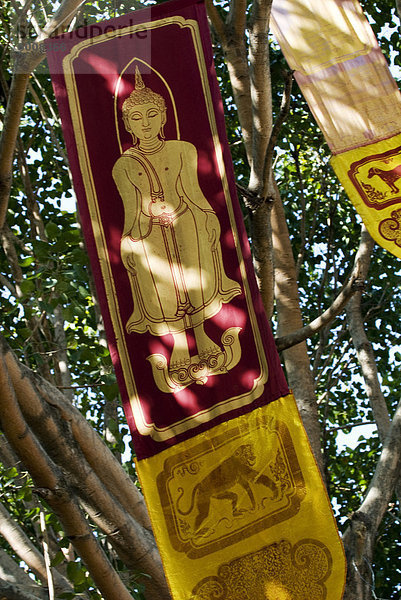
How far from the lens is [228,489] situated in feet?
7.97

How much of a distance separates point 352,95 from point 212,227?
1.53 m

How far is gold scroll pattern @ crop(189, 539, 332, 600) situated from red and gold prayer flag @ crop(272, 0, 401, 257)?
151 centimetres

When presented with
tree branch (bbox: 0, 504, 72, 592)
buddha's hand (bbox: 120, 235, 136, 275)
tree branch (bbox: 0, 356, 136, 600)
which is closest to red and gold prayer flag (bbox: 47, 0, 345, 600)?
buddha's hand (bbox: 120, 235, 136, 275)

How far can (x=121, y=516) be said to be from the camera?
226 cm

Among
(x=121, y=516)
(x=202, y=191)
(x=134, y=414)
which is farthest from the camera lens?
(x=202, y=191)

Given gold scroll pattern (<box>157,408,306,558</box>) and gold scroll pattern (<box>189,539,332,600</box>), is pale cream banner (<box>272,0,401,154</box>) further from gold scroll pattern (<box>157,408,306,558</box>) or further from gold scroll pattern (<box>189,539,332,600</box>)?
gold scroll pattern (<box>189,539,332,600</box>)

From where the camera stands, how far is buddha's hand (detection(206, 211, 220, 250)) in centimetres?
259

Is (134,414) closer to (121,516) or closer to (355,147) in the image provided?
(121,516)

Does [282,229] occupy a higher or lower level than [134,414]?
higher

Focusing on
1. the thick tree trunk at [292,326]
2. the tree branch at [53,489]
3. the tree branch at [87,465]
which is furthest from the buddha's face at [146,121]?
the thick tree trunk at [292,326]

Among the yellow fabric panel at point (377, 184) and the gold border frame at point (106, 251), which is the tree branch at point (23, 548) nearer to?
the gold border frame at point (106, 251)

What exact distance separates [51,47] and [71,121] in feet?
0.94

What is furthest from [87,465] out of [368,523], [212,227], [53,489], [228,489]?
[368,523]

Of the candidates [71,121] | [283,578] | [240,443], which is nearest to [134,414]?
[240,443]
